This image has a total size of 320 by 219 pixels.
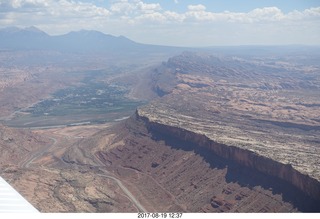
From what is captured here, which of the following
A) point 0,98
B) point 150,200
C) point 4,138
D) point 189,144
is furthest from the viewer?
point 0,98

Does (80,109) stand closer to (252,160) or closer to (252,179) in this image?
(252,160)

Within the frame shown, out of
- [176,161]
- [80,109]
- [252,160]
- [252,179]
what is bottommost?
[80,109]

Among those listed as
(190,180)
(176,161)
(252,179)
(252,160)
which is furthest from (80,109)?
(252,179)

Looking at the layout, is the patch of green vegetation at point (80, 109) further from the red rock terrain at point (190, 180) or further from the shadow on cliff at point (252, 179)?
the shadow on cliff at point (252, 179)

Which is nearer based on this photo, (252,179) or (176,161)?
(252,179)

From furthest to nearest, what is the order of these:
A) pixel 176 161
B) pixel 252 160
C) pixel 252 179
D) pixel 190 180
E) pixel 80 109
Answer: pixel 80 109 → pixel 176 161 → pixel 190 180 → pixel 252 160 → pixel 252 179

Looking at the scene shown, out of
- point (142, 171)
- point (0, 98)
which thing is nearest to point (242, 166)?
point (142, 171)

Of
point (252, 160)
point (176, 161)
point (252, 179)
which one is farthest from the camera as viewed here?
point (176, 161)

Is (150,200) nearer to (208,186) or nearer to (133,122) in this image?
(208,186)
